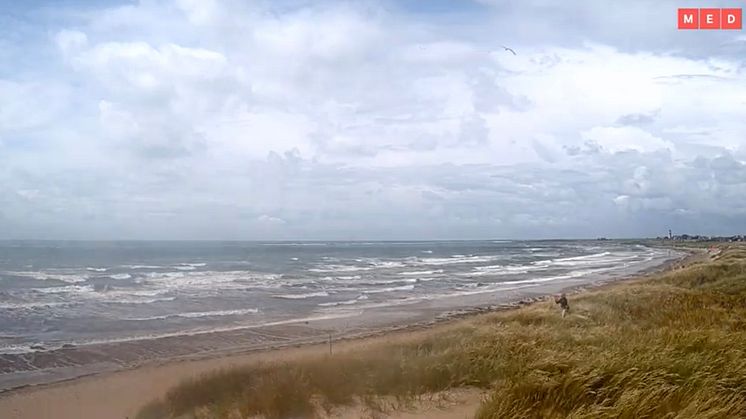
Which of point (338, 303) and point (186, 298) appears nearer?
point (338, 303)

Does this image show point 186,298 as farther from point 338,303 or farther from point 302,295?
point 338,303

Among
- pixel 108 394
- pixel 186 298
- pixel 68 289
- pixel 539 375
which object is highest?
pixel 539 375

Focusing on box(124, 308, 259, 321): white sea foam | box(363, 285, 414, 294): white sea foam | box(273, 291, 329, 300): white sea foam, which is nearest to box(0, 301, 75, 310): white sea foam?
box(124, 308, 259, 321): white sea foam

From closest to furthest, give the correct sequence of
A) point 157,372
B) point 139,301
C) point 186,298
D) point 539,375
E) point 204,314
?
point 539,375 < point 157,372 < point 204,314 < point 139,301 < point 186,298

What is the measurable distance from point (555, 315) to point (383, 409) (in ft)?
32.0

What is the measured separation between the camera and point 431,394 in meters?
9.10

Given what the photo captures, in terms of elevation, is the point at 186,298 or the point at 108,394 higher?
the point at 186,298

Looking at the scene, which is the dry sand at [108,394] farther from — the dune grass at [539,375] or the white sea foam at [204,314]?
the white sea foam at [204,314]

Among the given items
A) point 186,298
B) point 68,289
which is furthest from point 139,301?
point 68,289

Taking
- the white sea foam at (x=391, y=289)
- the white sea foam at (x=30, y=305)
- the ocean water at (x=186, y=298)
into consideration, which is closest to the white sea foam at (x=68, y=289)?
A: the ocean water at (x=186, y=298)

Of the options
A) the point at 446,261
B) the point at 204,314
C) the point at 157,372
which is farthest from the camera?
the point at 446,261

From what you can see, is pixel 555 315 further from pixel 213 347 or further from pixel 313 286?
pixel 313 286

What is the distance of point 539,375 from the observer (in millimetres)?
7355

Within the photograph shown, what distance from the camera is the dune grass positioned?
21.1 ft
